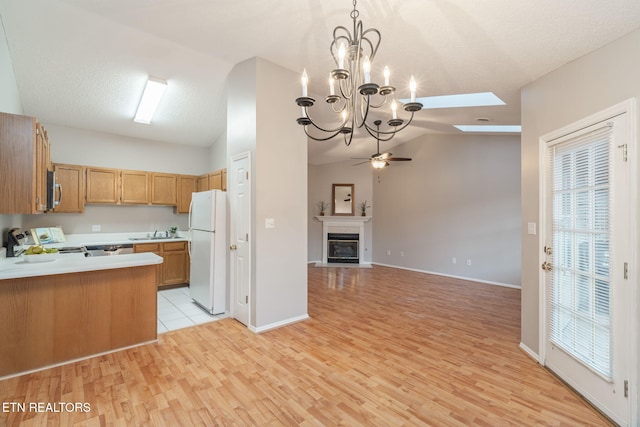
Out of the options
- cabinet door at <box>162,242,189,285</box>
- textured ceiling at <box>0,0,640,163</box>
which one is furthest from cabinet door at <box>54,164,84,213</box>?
cabinet door at <box>162,242,189,285</box>

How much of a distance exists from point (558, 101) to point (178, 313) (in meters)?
4.78

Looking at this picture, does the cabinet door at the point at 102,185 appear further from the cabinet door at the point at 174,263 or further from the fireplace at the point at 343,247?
the fireplace at the point at 343,247

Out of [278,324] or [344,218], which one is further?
[344,218]

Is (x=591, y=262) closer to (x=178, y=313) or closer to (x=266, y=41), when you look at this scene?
(x=266, y=41)

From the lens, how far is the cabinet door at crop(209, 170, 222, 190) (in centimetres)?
476

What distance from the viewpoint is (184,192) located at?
558 cm

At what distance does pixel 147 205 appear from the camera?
5.44 m

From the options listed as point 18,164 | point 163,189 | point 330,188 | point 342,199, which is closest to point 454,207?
point 342,199

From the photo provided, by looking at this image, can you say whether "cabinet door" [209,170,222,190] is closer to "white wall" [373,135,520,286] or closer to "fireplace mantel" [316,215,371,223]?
"fireplace mantel" [316,215,371,223]

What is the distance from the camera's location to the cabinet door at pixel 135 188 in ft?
16.4

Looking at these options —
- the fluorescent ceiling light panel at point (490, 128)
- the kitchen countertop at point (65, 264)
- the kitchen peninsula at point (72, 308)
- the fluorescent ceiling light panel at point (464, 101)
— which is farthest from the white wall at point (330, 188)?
the kitchen peninsula at point (72, 308)

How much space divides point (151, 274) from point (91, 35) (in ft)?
8.04

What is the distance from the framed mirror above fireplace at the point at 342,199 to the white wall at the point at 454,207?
0.83 metres

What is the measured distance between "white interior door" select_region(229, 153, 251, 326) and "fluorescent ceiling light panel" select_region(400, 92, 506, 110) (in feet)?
8.49
